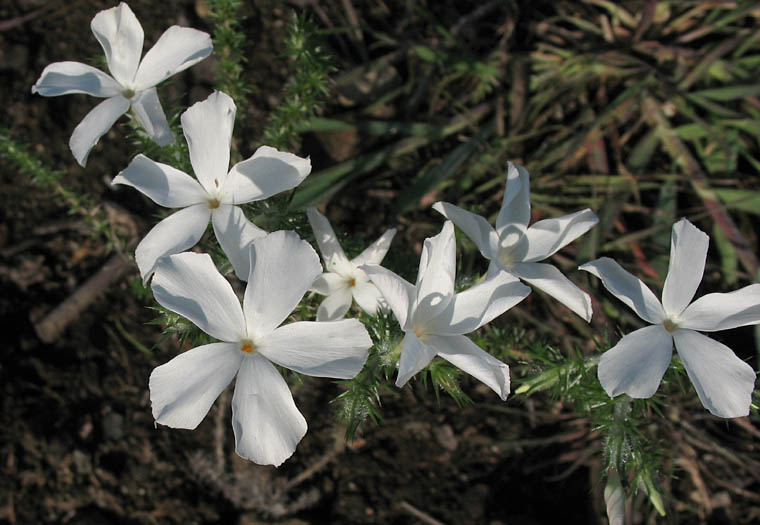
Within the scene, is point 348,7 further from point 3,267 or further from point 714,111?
point 3,267

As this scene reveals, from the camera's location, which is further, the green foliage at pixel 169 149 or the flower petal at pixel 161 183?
the green foliage at pixel 169 149

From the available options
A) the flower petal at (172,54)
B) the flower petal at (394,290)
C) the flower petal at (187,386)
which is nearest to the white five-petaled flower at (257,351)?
the flower petal at (187,386)

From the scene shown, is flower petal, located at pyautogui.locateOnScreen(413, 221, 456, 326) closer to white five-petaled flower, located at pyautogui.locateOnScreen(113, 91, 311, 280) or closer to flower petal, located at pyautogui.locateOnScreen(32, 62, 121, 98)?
white five-petaled flower, located at pyautogui.locateOnScreen(113, 91, 311, 280)

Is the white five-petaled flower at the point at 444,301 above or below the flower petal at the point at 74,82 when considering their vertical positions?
below

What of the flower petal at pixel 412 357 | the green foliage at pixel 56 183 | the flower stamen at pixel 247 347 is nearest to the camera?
the flower petal at pixel 412 357

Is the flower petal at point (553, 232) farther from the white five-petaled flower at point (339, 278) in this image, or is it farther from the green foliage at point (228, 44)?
the green foliage at point (228, 44)

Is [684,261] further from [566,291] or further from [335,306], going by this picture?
[335,306]

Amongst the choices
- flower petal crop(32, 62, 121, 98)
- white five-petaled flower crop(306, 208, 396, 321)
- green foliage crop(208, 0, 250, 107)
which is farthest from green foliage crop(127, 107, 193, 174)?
white five-petaled flower crop(306, 208, 396, 321)
